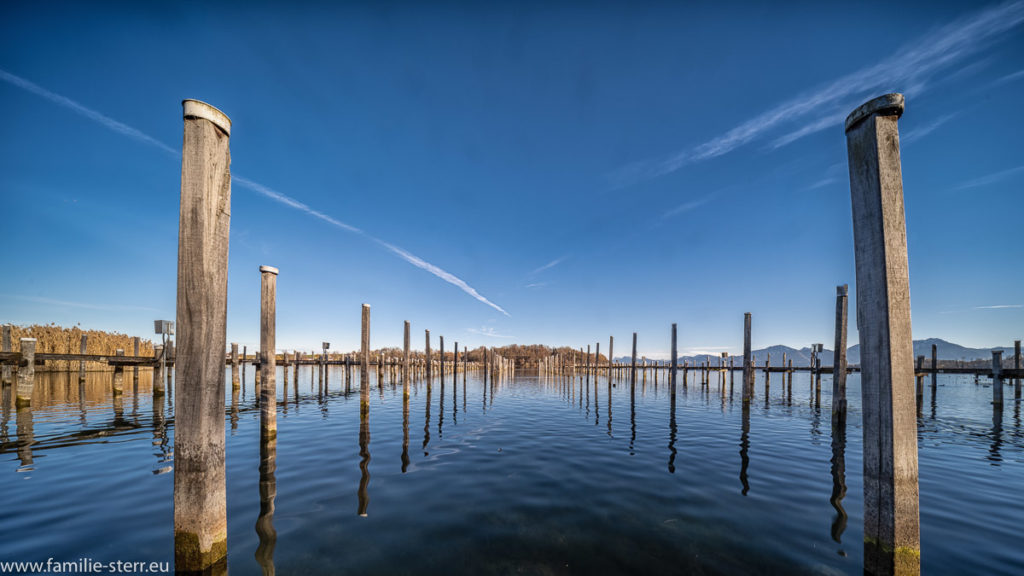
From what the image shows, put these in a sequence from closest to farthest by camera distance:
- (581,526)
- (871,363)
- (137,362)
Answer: (871,363), (581,526), (137,362)

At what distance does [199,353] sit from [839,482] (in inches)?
417

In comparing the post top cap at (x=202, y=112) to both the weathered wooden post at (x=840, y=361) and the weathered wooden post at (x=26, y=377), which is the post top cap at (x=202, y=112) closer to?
the weathered wooden post at (x=840, y=361)

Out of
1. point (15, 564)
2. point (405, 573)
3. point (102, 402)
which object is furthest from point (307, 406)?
point (405, 573)

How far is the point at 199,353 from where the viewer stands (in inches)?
130

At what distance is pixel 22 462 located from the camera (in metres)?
7.57

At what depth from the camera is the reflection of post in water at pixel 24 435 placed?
7.91 meters

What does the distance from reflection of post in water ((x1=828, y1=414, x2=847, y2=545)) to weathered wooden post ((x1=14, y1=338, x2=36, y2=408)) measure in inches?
1059

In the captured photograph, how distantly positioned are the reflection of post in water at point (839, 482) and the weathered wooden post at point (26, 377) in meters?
26.9

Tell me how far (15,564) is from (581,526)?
21.6ft

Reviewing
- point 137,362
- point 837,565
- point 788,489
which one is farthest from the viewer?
point 137,362

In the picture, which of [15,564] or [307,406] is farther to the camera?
[307,406]

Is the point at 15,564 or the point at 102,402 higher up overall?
the point at 15,564

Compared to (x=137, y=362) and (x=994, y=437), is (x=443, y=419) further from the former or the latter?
(x=137, y=362)

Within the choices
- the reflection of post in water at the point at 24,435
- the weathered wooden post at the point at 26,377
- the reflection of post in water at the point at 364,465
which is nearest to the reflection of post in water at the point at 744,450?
the reflection of post in water at the point at 364,465
